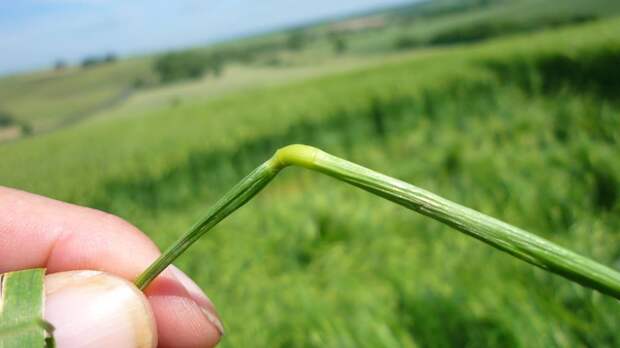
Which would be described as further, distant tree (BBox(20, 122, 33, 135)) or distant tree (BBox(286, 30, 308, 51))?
distant tree (BBox(286, 30, 308, 51))

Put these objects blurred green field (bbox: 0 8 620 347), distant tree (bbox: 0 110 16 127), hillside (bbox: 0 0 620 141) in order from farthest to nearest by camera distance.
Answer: hillside (bbox: 0 0 620 141)
distant tree (bbox: 0 110 16 127)
blurred green field (bbox: 0 8 620 347)

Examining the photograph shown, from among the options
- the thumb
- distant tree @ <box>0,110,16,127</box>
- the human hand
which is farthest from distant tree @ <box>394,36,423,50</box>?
the thumb

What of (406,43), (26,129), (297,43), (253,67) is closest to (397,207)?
(26,129)

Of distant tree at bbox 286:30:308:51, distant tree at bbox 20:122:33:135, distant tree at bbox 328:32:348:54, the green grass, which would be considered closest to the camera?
distant tree at bbox 20:122:33:135

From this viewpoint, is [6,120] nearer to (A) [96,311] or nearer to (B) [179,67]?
(A) [96,311]

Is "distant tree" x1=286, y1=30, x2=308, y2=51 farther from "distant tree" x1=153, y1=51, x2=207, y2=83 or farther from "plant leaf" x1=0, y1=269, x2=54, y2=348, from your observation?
"plant leaf" x1=0, y1=269, x2=54, y2=348

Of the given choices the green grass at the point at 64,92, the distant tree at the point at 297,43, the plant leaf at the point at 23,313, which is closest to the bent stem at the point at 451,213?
the plant leaf at the point at 23,313

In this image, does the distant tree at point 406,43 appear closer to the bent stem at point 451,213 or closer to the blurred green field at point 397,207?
the blurred green field at point 397,207
